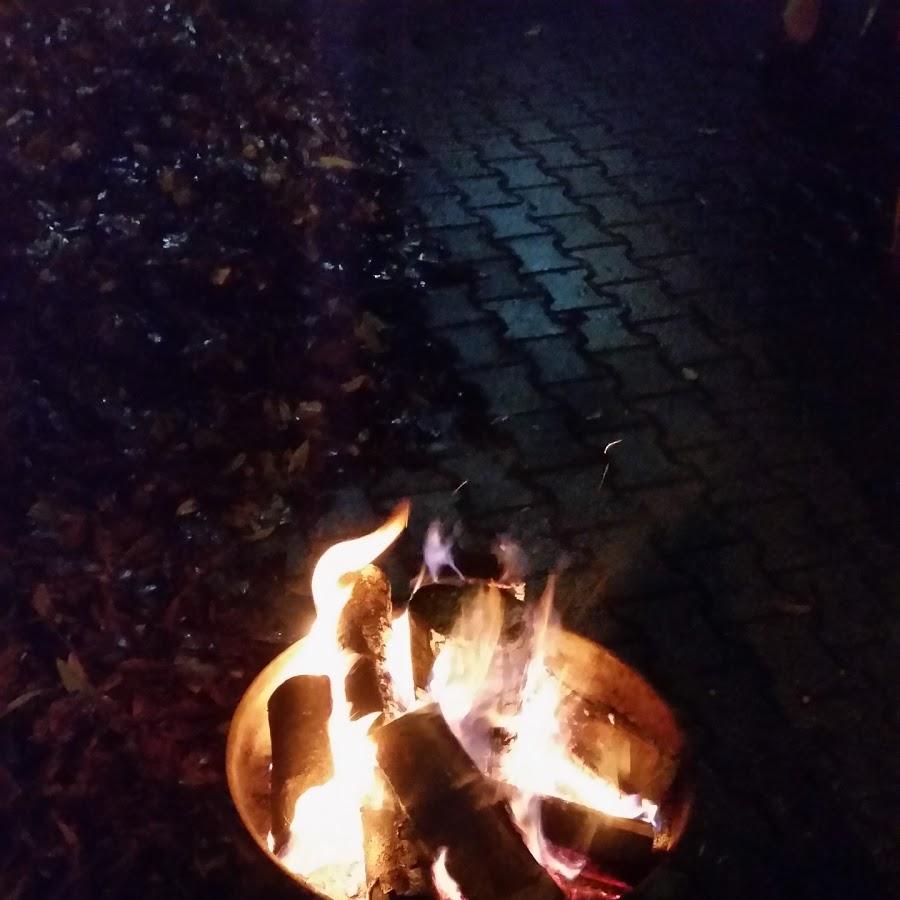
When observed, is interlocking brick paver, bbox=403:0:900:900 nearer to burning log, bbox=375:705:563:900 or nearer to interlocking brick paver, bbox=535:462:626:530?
interlocking brick paver, bbox=535:462:626:530

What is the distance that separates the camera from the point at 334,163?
5590 mm

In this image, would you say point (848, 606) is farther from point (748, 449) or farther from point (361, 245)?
point (361, 245)

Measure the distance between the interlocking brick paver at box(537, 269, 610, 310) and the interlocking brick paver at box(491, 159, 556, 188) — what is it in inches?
37.3

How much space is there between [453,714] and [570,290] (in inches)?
120

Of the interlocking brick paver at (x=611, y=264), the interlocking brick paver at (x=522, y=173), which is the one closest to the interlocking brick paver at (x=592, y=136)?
the interlocking brick paver at (x=522, y=173)

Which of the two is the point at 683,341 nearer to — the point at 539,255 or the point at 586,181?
the point at 539,255

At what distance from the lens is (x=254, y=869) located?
8.42ft

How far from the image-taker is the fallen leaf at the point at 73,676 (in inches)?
113

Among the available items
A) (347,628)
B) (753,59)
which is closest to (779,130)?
(753,59)

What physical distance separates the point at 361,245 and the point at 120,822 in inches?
122

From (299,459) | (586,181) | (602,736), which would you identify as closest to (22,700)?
(299,459)

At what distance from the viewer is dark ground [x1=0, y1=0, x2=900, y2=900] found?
276cm

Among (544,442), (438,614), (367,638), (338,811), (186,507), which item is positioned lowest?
(186,507)

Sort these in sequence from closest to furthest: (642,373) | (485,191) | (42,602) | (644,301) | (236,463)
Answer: (42,602) < (236,463) < (642,373) < (644,301) < (485,191)
